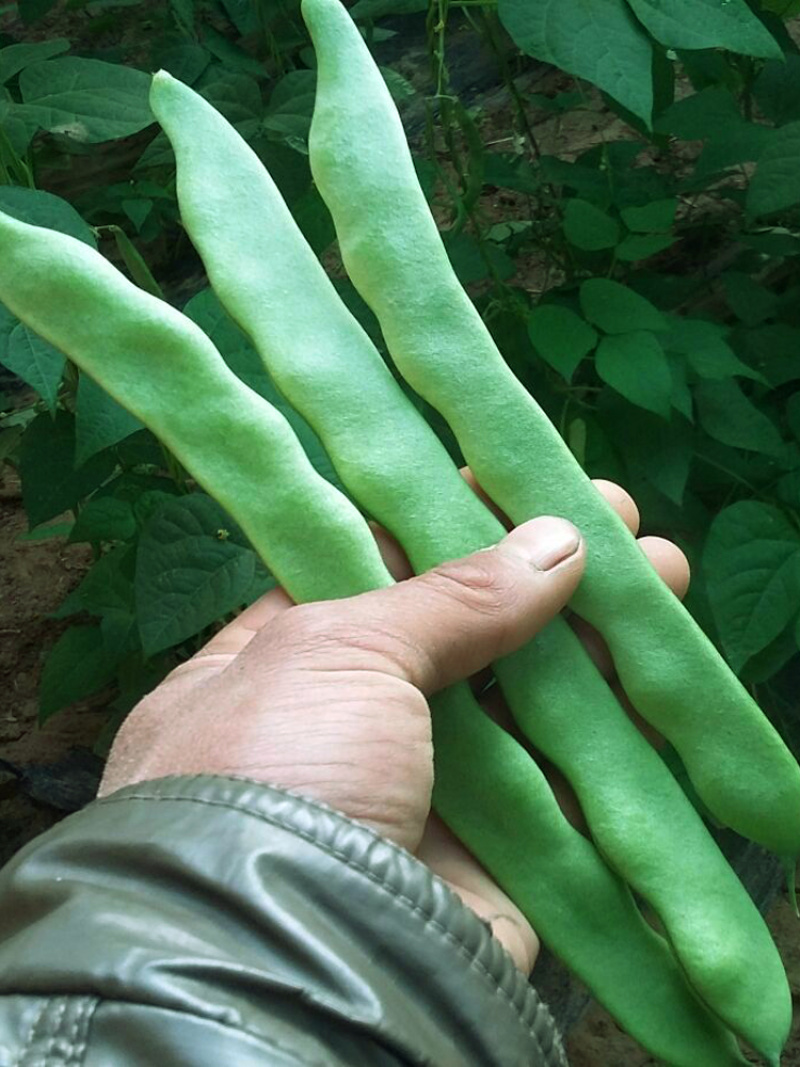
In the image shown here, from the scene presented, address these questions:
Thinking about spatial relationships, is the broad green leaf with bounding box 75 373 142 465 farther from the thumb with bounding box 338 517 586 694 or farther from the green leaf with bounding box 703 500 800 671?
the green leaf with bounding box 703 500 800 671

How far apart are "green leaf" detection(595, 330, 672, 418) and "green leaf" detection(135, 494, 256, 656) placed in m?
0.50

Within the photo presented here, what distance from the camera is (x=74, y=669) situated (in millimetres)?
1892

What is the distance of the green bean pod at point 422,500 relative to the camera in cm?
101

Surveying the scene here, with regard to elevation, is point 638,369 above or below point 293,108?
below

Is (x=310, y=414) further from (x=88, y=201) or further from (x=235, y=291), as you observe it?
(x=88, y=201)

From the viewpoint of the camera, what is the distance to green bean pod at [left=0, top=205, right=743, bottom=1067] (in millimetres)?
1018

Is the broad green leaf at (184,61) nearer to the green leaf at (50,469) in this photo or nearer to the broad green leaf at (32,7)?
the broad green leaf at (32,7)

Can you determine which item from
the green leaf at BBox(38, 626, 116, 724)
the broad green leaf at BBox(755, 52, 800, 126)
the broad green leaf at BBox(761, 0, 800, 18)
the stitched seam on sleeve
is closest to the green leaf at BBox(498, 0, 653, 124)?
the broad green leaf at BBox(761, 0, 800, 18)

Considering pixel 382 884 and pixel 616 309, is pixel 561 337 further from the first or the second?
pixel 382 884

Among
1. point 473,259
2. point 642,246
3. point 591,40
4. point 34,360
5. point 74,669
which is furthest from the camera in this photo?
point 74,669

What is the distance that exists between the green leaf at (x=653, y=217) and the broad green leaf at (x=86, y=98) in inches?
25.7

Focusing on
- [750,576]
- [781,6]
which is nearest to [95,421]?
[750,576]

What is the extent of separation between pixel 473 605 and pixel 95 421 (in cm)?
53

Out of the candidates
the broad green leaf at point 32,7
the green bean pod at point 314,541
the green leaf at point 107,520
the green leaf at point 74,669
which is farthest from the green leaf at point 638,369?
the broad green leaf at point 32,7
